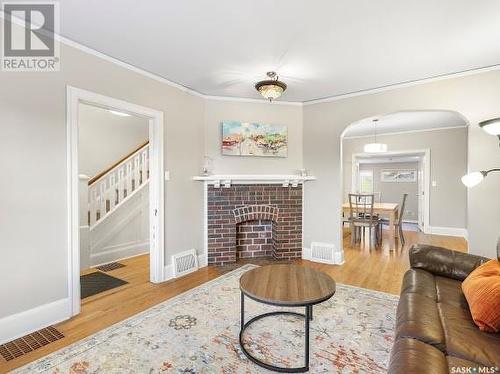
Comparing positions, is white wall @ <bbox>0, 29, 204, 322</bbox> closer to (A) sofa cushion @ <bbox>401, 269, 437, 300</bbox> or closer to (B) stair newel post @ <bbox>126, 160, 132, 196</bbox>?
(B) stair newel post @ <bbox>126, 160, 132, 196</bbox>

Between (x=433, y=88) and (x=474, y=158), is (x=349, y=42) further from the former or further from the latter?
(x=474, y=158)

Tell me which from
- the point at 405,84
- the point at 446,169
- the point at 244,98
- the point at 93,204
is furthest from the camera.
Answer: the point at 446,169

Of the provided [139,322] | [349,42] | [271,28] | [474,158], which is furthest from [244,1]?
[474,158]

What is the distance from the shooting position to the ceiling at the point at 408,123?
16.0 feet

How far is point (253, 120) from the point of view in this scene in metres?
4.05

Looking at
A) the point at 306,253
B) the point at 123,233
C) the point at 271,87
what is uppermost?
the point at 271,87

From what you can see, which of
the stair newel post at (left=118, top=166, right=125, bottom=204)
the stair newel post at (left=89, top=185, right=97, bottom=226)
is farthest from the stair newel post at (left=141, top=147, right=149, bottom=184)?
the stair newel post at (left=89, top=185, right=97, bottom=226)

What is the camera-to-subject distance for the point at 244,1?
1881 millimetres

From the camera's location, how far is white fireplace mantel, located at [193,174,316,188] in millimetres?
3787

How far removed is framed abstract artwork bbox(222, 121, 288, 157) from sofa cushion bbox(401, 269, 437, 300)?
2.47 m

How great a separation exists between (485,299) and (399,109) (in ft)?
8.61

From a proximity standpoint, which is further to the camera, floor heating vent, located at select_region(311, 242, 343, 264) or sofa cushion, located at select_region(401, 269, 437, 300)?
floor heating vent, located at select_region(311, 242, 343, 264)

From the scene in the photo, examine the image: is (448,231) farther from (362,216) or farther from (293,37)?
(293,37)
